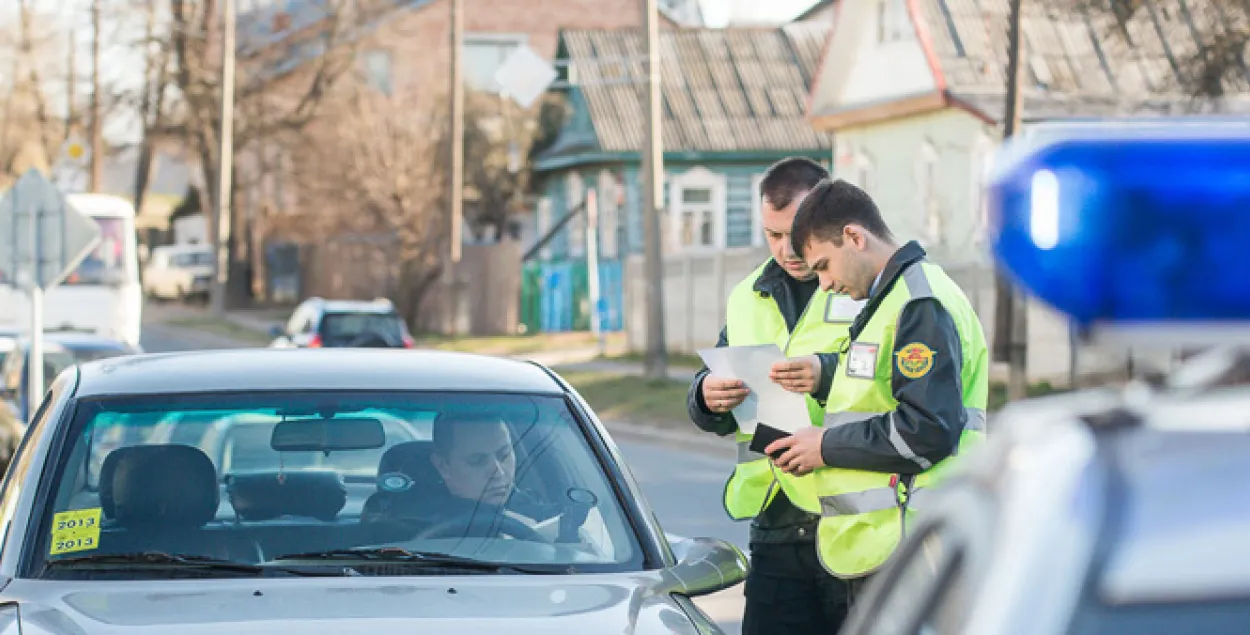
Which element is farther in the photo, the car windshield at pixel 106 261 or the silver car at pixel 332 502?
the car windshield at pixel 106 261

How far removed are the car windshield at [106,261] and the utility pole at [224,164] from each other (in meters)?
17.9

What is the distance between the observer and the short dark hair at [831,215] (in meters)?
4.40

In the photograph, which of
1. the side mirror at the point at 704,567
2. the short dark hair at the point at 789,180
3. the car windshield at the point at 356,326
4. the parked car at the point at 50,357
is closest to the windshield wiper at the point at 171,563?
the side mirror at the point at 704,567

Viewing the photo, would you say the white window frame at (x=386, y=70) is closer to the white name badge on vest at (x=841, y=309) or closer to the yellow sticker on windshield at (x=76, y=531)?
the white name badge on vest at (x=841, y=309)

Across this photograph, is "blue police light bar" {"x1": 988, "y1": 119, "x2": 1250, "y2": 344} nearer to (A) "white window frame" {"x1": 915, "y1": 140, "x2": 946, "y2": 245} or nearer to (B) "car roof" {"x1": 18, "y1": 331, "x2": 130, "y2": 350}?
(B) "car roof" {"x1": 18, "y1": 331, "x2": 130, "y2": 350}

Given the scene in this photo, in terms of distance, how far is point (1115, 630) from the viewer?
4.46 ft

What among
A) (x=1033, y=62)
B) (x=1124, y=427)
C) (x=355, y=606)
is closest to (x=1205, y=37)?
(x=1033, y=62)

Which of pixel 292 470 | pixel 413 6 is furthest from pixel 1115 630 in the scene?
pixel 413 6

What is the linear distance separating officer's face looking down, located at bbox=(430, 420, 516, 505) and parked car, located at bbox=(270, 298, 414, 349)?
63.5ft

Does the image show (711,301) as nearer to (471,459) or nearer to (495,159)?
(495,159)

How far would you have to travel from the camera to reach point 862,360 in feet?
14.6

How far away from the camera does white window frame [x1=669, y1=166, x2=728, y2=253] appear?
4606 centimetres

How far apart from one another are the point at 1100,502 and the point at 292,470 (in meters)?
3.91

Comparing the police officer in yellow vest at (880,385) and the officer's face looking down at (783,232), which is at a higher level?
the officer's face looking down at (783,232)
